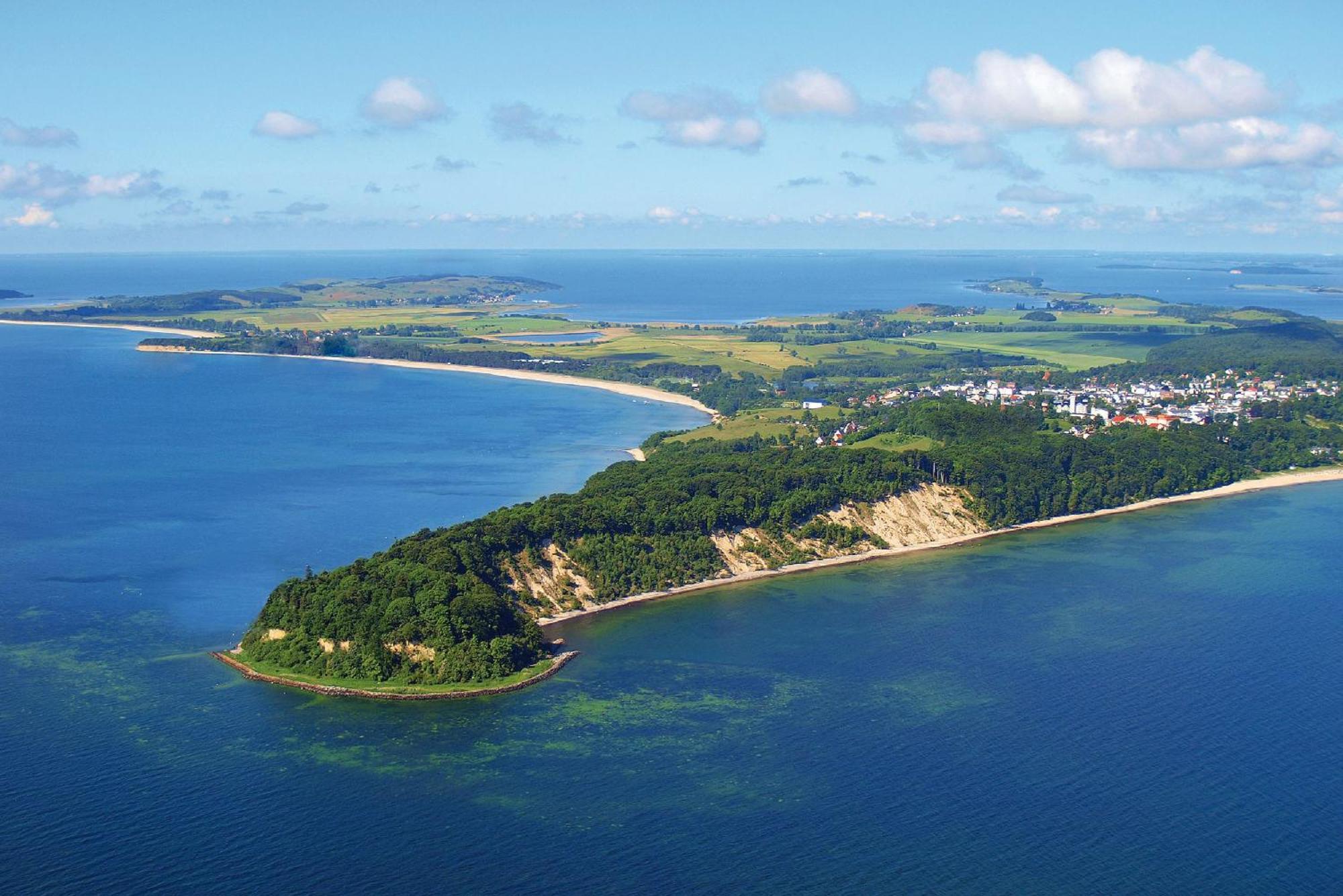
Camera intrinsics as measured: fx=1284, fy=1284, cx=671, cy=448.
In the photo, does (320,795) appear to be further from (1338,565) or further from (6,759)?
(1338,565)

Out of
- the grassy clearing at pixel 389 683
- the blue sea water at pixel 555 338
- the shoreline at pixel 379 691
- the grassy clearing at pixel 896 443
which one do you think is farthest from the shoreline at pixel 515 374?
the shoreline at pixel 379 691

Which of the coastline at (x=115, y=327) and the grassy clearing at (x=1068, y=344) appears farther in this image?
the coastline at (x=115, y=327)

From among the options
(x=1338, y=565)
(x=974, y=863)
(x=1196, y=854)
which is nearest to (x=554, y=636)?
(x=974, y=863)

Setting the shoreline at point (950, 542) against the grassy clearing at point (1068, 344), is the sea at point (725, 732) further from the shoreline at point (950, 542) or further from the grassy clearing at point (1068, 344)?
the grassy clearing at point (1068, 344)

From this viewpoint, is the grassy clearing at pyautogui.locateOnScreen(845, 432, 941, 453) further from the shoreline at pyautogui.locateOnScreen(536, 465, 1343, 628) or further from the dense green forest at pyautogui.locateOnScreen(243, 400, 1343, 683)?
the shoreline at pyautogui.locateOnScreen(536, 465, 1343, 628)

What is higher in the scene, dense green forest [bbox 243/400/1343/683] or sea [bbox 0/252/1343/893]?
dense green forest [bbox 243/400/1343/683]

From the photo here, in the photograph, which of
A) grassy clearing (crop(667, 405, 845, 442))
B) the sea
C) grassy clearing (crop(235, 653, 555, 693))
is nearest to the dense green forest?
grassy clearing (crop(235, 653, 555, 693))
